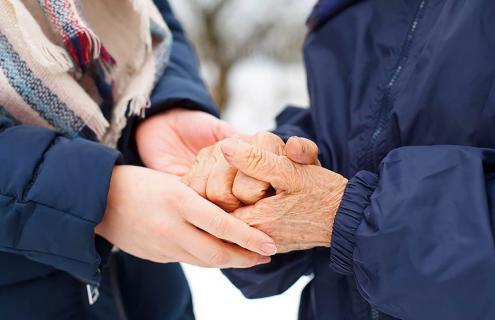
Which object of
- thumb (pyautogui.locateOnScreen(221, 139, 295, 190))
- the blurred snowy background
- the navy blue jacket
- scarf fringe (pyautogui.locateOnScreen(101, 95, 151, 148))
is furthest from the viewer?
the blurred snowy background

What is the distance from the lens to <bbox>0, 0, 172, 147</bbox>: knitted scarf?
2.81ft

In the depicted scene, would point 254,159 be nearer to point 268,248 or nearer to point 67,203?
point 268,248

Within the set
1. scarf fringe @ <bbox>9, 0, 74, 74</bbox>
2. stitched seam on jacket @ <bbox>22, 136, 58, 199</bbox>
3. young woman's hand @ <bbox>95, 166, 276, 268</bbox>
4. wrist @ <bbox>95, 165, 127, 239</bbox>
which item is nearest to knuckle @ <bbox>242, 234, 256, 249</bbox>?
young woman's hand @ <bbox>95, 166, 276, 268</bbox>

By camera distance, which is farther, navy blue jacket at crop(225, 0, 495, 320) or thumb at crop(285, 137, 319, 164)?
thumb at crop(285, 137, 319, 164)

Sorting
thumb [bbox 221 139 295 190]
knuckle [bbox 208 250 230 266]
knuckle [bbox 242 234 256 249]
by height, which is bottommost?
knuckle [bbox 208 250 230 266]

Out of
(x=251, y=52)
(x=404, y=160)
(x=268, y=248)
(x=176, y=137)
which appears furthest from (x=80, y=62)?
(x=251, y=52)

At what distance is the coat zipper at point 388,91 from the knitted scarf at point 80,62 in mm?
464

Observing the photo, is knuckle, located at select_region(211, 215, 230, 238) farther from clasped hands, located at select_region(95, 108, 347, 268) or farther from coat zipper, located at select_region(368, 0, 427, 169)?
coat zipper, located at select_region(368, 0, 427, 169)

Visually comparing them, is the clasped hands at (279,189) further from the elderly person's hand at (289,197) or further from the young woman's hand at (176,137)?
the young woman's hand at (176,137)

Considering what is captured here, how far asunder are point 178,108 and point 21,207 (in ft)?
1.48

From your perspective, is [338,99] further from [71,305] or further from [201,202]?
[71,305]

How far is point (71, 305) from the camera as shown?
3.14 feet

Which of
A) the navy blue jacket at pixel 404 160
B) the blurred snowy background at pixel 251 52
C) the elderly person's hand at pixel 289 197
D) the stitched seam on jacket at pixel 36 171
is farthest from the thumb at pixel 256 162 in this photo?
the blurred snowy background at pixel 251 52

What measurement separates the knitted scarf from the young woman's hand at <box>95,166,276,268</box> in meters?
0.19
